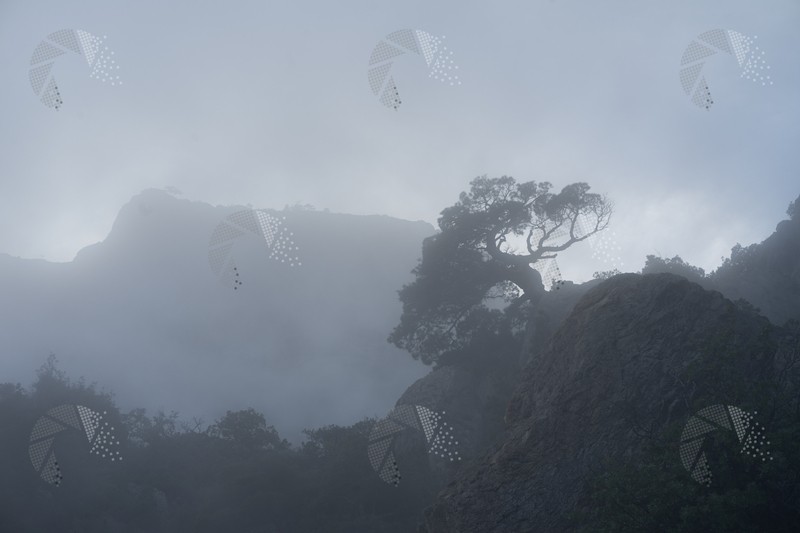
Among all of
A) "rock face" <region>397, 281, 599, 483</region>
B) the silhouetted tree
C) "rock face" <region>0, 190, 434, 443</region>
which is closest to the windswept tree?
"rock face" <region>397, 281, 599, 483</region>

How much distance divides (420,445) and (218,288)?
72765 millimetres

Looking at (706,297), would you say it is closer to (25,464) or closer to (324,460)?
(324,460)

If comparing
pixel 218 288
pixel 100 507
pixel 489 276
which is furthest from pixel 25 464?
pixel 218 288

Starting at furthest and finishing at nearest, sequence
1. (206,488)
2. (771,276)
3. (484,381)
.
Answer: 1. (206,488)
2. (484,381)
3. (771,276)

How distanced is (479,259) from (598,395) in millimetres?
15916

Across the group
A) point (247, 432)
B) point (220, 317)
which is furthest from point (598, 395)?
point (220, 317)

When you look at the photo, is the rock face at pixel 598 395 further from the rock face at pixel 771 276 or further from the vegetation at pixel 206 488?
the rock face at pixel 771 276

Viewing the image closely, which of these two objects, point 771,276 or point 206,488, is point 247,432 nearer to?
point 206,488

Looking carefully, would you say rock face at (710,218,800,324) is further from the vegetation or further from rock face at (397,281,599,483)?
the vegetation

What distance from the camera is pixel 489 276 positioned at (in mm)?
31297

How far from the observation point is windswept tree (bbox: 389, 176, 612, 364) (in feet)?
102

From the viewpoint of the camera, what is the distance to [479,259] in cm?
3155

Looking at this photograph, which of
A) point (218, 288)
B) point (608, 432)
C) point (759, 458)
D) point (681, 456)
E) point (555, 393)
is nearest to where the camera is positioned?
point (759, 458)

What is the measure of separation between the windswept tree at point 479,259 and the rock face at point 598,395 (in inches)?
489
